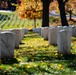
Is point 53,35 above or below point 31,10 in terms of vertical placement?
above

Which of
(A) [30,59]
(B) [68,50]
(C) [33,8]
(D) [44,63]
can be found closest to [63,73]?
(D) [44,63]

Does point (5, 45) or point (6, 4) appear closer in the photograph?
point (5, 45)

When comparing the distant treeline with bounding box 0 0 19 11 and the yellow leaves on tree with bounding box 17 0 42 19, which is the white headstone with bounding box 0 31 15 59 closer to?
the yellow leaves on tree with bounding box 17 0 42 19

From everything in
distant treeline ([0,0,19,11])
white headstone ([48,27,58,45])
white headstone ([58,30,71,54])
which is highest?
white headstone ([58,30,71,54])

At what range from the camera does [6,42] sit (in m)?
11.0

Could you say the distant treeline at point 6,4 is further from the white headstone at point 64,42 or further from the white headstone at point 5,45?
the white headstone at point 5,45

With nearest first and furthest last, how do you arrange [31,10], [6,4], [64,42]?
[64,42] → [31,10] → [6,4]

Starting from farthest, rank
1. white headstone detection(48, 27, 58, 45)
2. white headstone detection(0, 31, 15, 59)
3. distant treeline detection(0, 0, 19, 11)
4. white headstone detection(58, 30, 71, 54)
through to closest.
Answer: distant treeline detection(0, 0, 19, 11) < white headstone detection(48, 27, 58, 45) < white headstone detection(58, 30, 71, 54) < white headstone detection(0, 31, 15, 59)

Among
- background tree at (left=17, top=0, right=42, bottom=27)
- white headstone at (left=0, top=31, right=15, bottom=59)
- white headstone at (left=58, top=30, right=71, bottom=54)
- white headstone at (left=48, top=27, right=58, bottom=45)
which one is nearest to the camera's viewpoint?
white headstone at (left=0, top=31, right=15, bottom=59)

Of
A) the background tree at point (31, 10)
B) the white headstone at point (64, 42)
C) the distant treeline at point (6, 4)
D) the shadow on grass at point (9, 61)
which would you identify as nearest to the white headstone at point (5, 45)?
the shadow on grass at point (9, 61)

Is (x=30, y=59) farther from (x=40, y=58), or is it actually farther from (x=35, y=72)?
(x=35, y=72)

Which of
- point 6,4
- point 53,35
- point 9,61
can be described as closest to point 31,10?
point 53,35

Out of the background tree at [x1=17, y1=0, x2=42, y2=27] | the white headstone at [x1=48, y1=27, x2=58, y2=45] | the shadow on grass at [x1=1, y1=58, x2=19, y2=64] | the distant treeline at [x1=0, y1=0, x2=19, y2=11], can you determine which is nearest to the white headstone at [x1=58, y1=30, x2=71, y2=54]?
the shadow on grass at [x1=1, y1=58, x2=19, y2=64]

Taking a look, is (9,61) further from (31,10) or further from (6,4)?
(6,4)
